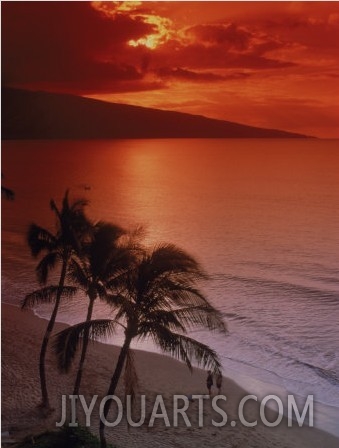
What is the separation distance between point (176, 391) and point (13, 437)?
584 cm

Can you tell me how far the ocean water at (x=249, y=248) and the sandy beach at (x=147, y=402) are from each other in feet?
4.55

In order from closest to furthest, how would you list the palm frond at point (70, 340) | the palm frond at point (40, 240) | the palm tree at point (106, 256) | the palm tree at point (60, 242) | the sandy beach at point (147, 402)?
the palm frond at point (70, 340), the palm tree at point (106, 256), the palm tree at point (60, 242), the sandy beach at point (147, 402), the palm frond at point (40, 240)

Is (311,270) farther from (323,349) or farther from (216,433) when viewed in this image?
(216,433)

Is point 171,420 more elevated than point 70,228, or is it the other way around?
point 70,228

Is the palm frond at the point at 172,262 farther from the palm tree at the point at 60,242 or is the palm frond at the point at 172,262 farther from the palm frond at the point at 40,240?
the palm frond at the point at 40,240

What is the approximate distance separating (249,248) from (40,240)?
31.8m

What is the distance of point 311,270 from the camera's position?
37094mm

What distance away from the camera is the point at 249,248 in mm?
44750

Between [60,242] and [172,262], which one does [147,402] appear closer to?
[60,242]

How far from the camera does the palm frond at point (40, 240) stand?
47.0ft

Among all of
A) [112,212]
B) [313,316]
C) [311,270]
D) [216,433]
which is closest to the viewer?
[216,433]

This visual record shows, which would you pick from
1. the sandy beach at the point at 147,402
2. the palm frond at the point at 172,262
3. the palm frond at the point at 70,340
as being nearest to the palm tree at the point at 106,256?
the palm frond at the point at 70,340

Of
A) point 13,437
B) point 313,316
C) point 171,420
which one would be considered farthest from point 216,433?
point 313,316

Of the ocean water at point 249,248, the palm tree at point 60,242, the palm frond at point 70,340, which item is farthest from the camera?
the ocean water at point 249,248
